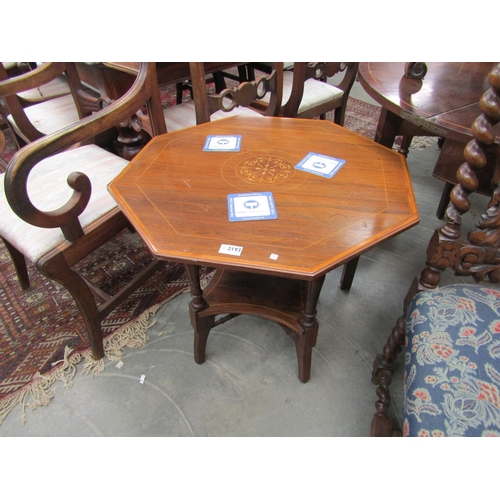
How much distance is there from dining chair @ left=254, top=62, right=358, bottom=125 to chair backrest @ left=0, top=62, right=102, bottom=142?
958 mm

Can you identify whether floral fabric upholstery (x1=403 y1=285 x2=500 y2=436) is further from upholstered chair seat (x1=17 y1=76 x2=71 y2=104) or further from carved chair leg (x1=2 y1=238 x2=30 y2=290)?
upholstered chair seat (x1=17 y1=76 x2=71 y2=104)

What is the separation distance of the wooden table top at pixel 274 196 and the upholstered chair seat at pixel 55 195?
0.84 feet

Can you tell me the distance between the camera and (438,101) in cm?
111

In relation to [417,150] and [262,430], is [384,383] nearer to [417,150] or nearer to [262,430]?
→ [262,430]

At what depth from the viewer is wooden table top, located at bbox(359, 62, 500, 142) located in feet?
3.33

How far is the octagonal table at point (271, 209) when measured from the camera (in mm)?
851

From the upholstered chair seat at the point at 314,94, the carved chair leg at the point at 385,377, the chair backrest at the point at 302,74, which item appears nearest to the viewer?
the carved chair leg at the point at 385,377

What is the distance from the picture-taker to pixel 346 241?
2.85 feet

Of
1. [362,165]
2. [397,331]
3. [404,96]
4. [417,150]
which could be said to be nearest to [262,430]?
[397,331]

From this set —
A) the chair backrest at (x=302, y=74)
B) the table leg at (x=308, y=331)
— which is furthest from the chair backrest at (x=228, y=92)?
the table leg at (x=308, y=331)

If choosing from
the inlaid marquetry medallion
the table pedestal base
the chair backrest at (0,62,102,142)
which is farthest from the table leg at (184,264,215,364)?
the chair backrest at (0,62,102,142)

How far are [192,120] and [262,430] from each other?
1.53m

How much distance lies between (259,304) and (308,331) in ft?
0.65

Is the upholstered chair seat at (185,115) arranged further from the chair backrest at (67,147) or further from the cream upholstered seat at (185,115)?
the chair backrest at (67,147)
